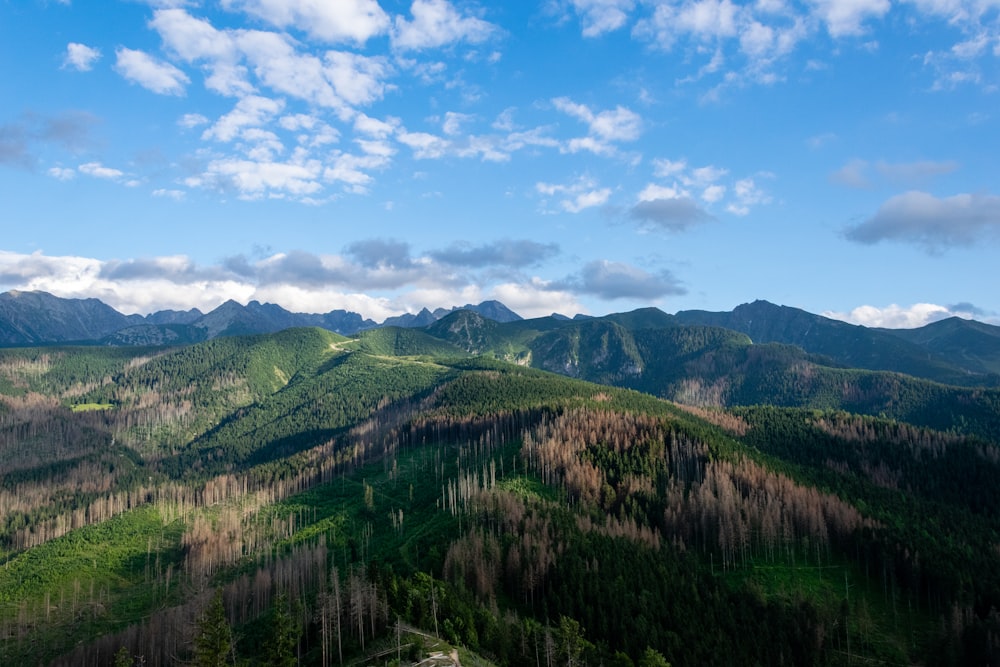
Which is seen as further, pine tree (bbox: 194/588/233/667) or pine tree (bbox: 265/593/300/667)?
pine tree (bbox: 265/593/300/667)

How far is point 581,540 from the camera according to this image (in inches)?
6127

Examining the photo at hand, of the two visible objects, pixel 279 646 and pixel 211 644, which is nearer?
pixel 211 644

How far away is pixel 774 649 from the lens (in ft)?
418

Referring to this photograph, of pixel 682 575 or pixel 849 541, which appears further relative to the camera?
pixel 849 541

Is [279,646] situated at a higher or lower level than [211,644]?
lower

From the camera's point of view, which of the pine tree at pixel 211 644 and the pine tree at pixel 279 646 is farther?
the pine tree at pixel 279 646

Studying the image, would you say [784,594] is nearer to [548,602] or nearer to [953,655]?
[953,655]

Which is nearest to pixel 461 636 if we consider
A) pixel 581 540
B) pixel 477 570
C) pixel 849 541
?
pixel 477 570

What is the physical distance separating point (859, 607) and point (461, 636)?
10639cm

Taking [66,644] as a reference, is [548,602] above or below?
above

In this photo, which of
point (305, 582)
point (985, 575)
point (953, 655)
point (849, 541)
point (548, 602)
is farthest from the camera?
point (305, 582)

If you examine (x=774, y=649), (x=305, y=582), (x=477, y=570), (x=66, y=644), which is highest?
(x=477, y=570)

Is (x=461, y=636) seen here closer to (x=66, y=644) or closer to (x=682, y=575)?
(x=682, y=575)

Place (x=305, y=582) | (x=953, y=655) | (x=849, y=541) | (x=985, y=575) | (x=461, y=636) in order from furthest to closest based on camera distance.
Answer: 1. (x=305, y=582)
2. (x=849, y=541)
3. (x=985, y=575)
4. (x=953, y=655)
5. (x=461, y=636)
